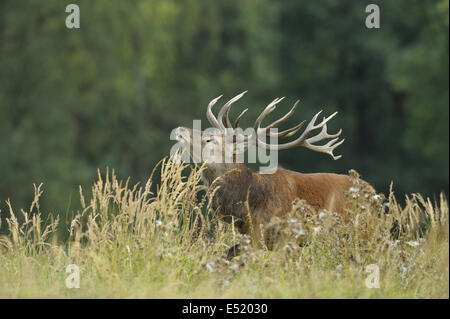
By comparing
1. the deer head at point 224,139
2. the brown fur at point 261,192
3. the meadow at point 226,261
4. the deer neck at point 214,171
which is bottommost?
the meadow at point 226,261

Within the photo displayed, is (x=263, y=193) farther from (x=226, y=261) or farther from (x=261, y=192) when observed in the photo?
(x=226, y=261)

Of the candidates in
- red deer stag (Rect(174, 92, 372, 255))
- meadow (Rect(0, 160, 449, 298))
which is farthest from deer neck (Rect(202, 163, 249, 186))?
meadow (Rect(0, 160, 449, 298))

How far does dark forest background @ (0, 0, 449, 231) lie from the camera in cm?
2294

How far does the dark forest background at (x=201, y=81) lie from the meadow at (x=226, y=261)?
45.0ft

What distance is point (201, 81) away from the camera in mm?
28688

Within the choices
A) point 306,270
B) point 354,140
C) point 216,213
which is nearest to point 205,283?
point 306,270

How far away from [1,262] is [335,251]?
2841 mm

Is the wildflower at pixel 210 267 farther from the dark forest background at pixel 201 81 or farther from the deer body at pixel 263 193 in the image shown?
the dark forest background at pixel 201 81

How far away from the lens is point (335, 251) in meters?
6.64

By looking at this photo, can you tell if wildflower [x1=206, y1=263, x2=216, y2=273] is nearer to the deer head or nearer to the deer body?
the deer body

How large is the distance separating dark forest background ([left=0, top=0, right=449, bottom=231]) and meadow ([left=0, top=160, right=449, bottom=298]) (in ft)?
45.0

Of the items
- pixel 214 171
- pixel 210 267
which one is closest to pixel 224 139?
pixel 214 171

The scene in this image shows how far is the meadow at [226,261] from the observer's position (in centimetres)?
576

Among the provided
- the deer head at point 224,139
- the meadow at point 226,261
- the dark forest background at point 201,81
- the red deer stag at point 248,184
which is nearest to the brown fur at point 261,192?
the red deer stag at point 248,184
